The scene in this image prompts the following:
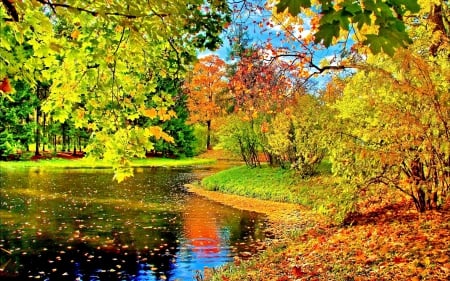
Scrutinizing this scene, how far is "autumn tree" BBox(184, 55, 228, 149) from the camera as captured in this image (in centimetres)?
4762

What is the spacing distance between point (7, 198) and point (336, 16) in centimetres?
1791

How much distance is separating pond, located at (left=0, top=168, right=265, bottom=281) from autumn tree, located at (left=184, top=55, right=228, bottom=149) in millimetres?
27874

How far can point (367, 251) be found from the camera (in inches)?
285

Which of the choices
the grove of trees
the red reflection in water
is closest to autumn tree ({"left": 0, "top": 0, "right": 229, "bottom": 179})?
the grove of trees

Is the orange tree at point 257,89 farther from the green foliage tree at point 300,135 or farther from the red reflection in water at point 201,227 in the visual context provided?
the red reflection in water at point 201,227

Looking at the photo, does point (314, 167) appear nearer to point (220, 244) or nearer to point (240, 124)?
point (240, 124)

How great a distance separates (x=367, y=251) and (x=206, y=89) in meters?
45.1

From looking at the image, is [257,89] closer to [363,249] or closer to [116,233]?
[116,233]

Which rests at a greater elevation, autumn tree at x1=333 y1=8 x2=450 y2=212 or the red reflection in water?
autumn tree at x1=333 y1=8 x2=450 y2=212

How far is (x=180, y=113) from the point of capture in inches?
1832

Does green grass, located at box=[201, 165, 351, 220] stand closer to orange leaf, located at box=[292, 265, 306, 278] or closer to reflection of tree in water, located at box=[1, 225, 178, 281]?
reflection of tree in water, located at box=[1, 225, 178, 281]

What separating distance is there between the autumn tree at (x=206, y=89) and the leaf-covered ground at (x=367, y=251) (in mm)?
36860

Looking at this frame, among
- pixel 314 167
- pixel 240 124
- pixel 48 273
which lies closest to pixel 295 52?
pixel 48 273

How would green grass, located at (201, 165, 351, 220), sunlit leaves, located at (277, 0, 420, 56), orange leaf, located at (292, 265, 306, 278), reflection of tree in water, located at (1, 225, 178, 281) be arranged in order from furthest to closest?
green grass, located at (201, 165, 351, 220), reflection of tree in water, located at (1, 225, 178, 281), orange leaf, located at (292, 265, 306, 278), sunlit leaves, located at (277, 0, 420, 56)
